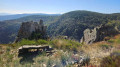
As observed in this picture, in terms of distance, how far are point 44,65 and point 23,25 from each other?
14.9 metres

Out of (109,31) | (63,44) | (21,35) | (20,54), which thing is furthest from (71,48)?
(109,31)

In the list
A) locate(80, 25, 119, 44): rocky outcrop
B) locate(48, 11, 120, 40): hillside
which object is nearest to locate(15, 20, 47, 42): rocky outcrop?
locate(80, 25, 119, 44): rocky outcrop

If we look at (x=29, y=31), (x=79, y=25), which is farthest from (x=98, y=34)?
(x=79, y=25)

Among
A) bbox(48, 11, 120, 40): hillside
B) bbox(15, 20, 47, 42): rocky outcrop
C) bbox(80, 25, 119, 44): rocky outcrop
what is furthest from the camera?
bbox(48, 11, 120, 40): hillside

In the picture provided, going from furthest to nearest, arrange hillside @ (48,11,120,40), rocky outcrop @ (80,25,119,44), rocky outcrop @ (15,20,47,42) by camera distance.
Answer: hillside @ (48,11,120,40) → rocky outcrop @ (80,25,119,44) → rocky outcrop @ (15,20,47,42)

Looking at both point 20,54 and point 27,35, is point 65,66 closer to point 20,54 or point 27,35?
point 20,54

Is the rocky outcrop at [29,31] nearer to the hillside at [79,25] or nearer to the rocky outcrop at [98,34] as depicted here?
the rocky outcrop at [98,34]

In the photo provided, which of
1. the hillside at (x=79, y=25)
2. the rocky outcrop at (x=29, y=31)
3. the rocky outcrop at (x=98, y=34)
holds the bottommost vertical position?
the hillside at (x=79, y=25)

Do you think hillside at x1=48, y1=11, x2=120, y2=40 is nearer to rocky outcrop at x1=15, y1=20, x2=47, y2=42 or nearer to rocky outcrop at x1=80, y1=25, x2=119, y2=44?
rocky outcrop at x1=80, y1=25, x2=119, y2=44

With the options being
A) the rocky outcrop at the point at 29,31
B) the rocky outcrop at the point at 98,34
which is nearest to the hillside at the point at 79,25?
the rocky outcrop at the point at 98,34

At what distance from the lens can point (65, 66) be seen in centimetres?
440

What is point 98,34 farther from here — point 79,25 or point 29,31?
point 79,25

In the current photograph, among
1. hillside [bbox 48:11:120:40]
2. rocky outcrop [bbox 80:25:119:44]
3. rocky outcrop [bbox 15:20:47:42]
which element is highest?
rocky outcrop [bbox 15:20:47:42]

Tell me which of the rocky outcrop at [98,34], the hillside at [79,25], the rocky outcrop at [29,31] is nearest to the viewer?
the rocky outcrop at [29,31]
